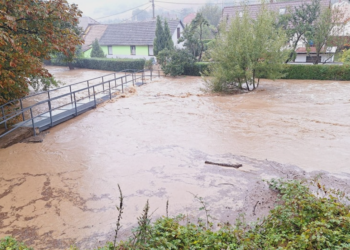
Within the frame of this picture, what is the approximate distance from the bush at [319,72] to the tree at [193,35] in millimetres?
8995

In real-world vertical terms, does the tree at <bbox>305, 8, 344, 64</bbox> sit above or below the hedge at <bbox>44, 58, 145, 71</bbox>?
above

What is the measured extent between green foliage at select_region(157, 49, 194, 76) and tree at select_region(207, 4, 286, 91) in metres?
8.51

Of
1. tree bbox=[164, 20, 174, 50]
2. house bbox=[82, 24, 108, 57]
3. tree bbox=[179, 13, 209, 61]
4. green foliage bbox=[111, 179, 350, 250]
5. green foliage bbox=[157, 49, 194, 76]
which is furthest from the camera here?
house bbox=[82, 24, 108, 57]

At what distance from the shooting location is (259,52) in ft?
55.7

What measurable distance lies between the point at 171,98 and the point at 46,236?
12.5 metres

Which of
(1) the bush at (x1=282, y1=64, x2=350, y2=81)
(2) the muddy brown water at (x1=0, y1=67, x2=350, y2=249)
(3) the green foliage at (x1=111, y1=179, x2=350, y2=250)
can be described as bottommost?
(2) the muddy brown water at (x1=0, y1=67, x2=350, y2=249)

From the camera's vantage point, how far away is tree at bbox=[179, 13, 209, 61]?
27.3m

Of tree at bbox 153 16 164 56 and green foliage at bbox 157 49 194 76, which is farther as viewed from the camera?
tree at bbox 153 16 164 56

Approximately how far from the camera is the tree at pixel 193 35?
89.5 feet

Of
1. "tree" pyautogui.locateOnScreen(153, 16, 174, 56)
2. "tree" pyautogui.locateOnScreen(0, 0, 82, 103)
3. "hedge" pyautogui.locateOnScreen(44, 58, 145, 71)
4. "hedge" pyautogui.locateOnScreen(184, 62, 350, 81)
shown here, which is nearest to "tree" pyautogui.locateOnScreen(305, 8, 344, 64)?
"hedge" pyautogui.locateOnScreen(184, 62, 350, 81)

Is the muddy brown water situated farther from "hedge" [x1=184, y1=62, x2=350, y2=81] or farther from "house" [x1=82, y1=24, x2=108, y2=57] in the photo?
"house" [x1=82, y1=24, x2=108, y2=57]

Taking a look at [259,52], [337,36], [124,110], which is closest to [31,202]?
[124,110]

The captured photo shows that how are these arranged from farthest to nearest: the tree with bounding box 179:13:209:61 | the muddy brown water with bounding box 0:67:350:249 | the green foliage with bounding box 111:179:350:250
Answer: the tree with bounding box 179:13:209:61
the muddy brown water with bounding box 0:67:350:249
the green foliage with bounding box 111:179:350:250

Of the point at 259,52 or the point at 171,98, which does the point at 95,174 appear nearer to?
the point at 171,98
